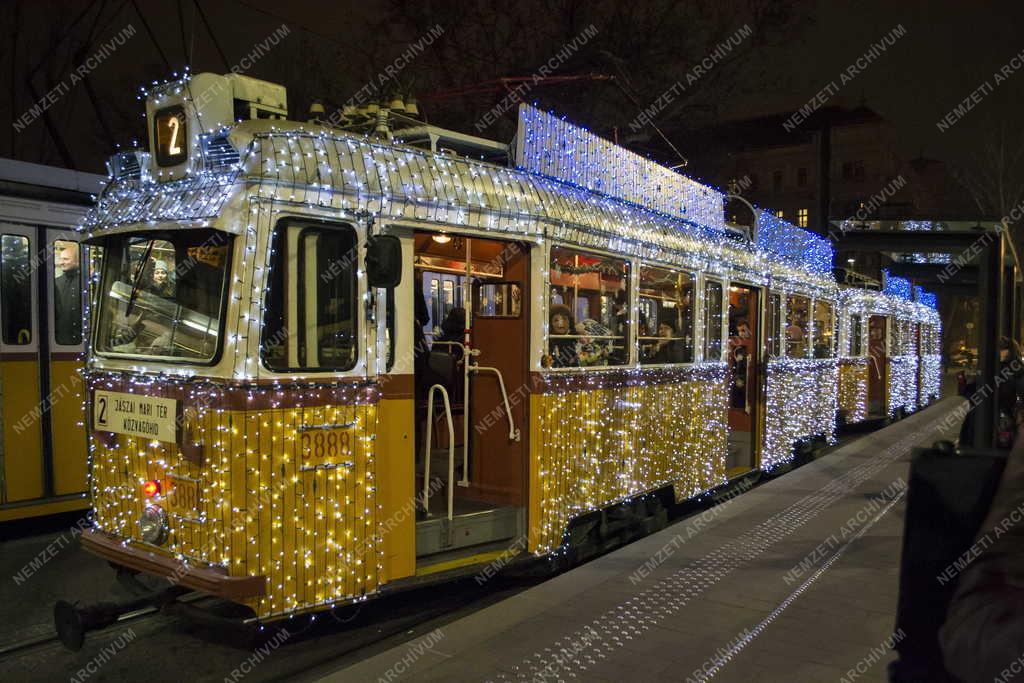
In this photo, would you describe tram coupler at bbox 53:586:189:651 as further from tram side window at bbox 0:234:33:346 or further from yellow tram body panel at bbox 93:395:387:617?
tram side window at bbox 0:234:33:346

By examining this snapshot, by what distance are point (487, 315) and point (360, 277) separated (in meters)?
1.58

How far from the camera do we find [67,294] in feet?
25.6

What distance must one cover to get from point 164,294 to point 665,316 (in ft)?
14.7

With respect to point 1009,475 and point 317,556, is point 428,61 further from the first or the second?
point 1009,475

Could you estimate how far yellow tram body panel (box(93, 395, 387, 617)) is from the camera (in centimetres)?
410

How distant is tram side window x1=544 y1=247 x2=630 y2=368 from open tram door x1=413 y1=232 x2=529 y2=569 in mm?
293

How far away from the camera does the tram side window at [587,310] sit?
5.80m

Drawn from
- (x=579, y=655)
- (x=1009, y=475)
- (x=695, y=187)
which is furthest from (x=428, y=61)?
(x=1009, y=475)

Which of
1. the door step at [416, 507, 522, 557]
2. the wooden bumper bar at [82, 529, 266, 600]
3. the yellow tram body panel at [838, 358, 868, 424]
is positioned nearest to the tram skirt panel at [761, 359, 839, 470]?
the yellow tram body panel at [838, 358, 868, 424]

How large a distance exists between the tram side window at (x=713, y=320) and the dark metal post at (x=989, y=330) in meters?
2.48

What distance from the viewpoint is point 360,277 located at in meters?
4.58

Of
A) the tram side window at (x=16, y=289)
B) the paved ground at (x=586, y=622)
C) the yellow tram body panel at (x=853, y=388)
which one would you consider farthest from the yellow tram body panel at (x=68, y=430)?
the yellow tram body panel at (x=853, y=388)

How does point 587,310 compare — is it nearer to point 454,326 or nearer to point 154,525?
point 454,326

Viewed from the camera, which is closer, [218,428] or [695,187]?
[218,428]
